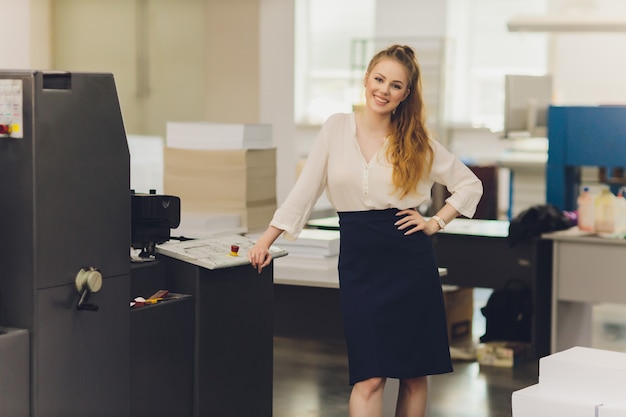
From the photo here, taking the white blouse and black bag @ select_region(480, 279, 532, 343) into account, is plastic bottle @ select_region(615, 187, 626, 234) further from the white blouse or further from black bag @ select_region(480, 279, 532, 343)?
the white blouse

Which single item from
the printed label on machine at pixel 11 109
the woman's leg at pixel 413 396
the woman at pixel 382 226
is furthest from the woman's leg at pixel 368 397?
the printed label on machine at pixel 11 109

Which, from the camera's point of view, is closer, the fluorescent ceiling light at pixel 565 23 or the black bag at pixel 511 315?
the black bag at pixel 511 315

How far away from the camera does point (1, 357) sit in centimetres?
230

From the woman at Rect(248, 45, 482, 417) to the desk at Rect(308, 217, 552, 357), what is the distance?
6.95ft

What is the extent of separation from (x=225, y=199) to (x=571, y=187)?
2175 millimetres

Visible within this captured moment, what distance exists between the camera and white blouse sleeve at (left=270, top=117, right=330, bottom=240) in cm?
295

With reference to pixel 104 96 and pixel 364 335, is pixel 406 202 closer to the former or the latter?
pixel 364 335

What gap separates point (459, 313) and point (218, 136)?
1.87m

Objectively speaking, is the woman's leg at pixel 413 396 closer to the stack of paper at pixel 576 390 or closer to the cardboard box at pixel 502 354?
the stack of paper at pixel 576 390

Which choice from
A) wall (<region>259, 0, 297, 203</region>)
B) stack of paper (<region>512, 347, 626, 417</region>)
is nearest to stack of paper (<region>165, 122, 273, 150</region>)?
wall (<region>259, 0, 297, 203</region>)

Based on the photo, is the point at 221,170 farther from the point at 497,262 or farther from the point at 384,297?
the point at 497,262

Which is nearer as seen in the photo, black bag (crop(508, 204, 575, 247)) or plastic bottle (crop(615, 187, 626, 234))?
plastic bottle (crop(615, 187, 626, 234))

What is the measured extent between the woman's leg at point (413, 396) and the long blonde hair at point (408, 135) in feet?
1.90

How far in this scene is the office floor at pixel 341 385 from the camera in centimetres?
419
